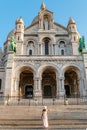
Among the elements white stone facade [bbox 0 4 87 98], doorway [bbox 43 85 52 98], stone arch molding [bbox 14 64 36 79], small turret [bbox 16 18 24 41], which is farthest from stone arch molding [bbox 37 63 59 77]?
small turret [bbox 16 18 24 41]

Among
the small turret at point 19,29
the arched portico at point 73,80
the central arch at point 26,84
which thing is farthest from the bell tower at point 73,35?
the central arch at point 26,84

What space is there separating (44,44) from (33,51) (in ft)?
8.49

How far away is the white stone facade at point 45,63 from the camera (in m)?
30.1

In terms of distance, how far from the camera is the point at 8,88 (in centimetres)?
2897

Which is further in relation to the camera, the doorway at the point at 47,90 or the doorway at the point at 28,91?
the doorway at the point at 28,91

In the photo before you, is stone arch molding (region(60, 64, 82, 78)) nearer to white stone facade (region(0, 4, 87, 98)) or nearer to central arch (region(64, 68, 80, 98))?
white stone facade (region(0, 4, 87, 98))

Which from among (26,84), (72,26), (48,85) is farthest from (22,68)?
(72,26)

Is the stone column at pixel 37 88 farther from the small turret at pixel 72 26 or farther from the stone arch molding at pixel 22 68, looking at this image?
the small turret at pixel 72 26

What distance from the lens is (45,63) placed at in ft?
103

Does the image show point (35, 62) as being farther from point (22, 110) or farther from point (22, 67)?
point (22, 110)

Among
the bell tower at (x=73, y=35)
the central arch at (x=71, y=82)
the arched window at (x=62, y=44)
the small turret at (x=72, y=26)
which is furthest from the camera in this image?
the small turret at (x=72, y=26)

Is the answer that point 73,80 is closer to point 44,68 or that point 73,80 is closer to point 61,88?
point 61,88

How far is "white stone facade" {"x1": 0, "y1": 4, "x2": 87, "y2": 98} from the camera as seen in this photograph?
30094 mm

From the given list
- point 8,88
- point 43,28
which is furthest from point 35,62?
point 43,28
